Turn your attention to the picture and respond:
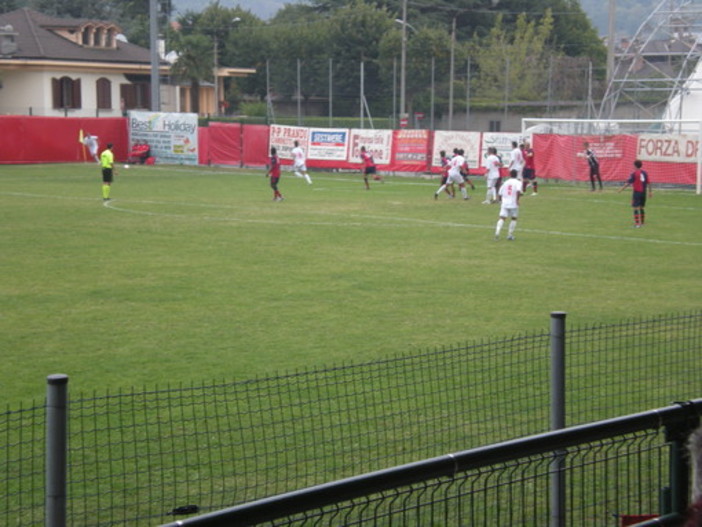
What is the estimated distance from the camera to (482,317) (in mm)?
14227

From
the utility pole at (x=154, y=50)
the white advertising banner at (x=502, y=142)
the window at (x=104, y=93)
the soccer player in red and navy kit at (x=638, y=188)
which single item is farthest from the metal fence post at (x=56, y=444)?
the window at (x=104, y=93)

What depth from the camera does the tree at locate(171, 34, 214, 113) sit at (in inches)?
2753

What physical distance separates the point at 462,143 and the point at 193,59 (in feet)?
109

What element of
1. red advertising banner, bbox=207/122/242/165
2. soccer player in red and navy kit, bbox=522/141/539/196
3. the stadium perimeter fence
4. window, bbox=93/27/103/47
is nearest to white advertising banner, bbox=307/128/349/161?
red advertising banner, bbox=207/122/242/165

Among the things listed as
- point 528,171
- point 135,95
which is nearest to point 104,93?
point 135,95

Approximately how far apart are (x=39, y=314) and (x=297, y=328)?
3956 mm

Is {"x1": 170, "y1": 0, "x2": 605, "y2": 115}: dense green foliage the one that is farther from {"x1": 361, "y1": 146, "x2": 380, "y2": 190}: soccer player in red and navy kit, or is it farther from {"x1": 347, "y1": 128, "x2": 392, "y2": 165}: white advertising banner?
{"x1": 361, "y1": 146, "x2": 380, "y2": 190}: soccer player in red and navy kit

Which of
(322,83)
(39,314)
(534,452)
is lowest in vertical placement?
(39,314)

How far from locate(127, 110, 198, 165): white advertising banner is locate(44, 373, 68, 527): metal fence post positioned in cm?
4649

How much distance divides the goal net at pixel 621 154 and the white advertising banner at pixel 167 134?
1822 cm

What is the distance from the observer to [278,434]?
870 centimetres

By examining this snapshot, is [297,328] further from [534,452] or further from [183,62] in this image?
[183,62]

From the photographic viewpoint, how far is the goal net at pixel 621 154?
1448 inches

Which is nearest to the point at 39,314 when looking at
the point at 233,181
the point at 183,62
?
the point at 233,181
